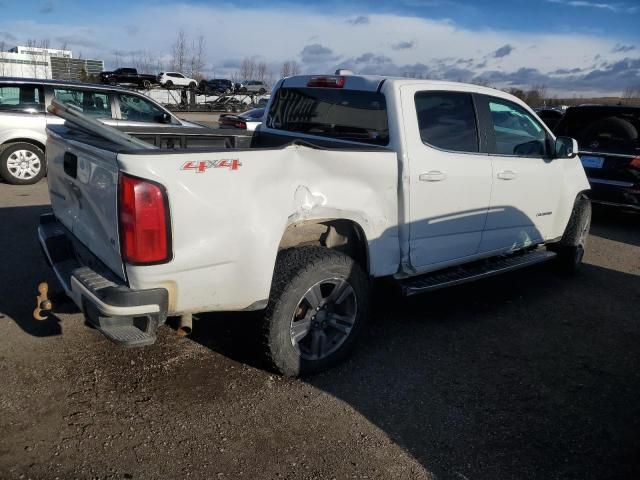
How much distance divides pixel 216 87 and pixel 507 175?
145 ft

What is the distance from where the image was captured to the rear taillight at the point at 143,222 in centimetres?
247

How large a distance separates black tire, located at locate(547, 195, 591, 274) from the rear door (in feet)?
1.67

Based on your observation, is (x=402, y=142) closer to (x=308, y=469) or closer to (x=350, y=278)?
(x=350, y=278)

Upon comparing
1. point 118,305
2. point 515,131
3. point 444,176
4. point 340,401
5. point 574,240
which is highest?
point 515,131

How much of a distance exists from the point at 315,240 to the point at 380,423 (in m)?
1.24

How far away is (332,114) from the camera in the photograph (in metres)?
4.16

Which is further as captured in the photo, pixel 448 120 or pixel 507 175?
pixel 507 175

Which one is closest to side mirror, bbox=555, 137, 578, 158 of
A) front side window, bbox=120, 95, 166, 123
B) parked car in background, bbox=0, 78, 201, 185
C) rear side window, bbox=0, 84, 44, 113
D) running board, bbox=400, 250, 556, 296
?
running board, bbox=400, 250, 556, 296

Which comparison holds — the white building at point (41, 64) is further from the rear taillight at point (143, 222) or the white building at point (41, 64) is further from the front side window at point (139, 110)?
the rear taillight at point (143, 222)

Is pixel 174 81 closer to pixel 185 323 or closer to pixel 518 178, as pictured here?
pixel 518 178

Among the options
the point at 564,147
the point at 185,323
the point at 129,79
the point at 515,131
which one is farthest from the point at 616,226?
the point at 129,79

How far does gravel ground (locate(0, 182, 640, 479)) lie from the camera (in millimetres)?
2637

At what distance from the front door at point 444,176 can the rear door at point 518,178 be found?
16cm

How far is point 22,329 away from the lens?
380 centimetres
